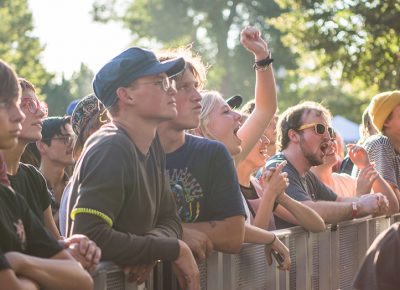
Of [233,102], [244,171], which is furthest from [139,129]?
[233,102]

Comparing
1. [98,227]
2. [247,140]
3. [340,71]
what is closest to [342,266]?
[247,140]

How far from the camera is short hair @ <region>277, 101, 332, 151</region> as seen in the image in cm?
757

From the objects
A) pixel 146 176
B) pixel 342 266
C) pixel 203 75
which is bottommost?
pixel 342 266

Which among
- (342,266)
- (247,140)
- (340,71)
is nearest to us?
(247,140)

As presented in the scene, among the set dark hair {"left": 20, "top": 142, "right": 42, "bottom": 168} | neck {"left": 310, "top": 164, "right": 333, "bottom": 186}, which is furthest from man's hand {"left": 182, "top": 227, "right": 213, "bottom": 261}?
neck {"left": 310, "top": 164, "right": 333, "bottom": 186}

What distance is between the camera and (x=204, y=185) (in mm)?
5168

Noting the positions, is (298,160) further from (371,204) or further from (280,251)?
(280,251)

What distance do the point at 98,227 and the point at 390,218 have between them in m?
4.48

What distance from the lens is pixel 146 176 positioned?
4.60 meters

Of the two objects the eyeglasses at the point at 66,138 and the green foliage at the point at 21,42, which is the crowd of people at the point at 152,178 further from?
the green foliage at the point at 21,42

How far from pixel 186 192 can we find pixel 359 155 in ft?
10.0

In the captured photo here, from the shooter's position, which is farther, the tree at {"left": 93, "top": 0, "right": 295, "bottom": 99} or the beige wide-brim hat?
the tree at {"left": 93, "top": 0, "right": 295, "bottom": 99}

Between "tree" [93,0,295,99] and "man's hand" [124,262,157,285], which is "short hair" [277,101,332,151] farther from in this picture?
"tree" [93,0,295,99]

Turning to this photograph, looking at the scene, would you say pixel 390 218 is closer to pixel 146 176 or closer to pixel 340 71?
pixel 146 176
